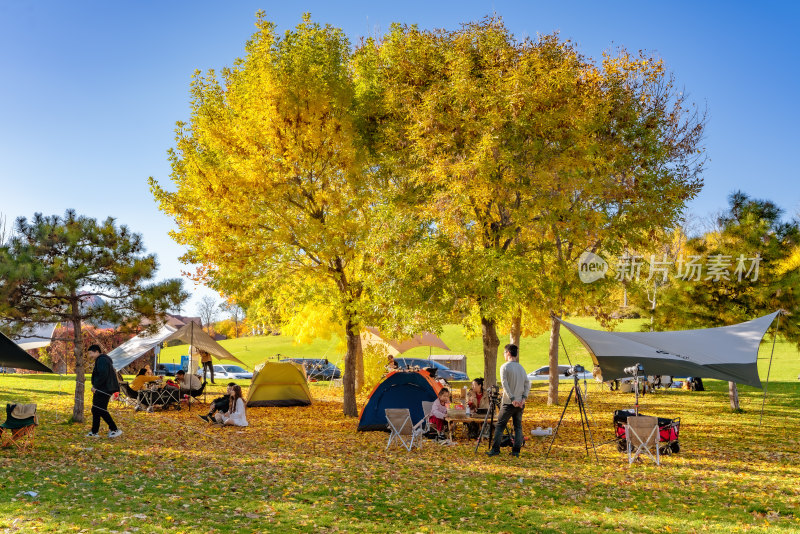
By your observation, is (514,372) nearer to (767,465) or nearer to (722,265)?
(767,465)

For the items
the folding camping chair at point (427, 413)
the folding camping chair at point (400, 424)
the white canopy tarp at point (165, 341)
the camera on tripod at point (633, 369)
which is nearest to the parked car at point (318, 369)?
the white canopy tarp at point (165, 341)

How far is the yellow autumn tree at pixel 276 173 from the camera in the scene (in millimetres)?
15039

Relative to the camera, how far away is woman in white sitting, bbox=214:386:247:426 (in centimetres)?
1541

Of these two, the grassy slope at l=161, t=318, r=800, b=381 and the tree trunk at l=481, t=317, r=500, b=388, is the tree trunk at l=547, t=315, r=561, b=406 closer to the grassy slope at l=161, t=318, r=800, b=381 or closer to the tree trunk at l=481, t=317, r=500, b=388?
the tree trunk at l=481, t=317, r=500, b=388

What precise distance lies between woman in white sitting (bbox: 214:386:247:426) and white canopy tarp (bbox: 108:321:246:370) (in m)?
4.87

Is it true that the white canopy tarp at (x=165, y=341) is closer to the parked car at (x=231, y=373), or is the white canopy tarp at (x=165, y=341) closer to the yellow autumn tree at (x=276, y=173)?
the yellow autumn tree at (x=276, y=173)

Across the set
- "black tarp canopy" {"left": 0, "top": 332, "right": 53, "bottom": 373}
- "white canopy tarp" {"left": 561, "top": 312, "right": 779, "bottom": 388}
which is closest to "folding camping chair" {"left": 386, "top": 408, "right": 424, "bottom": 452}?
"white canopy tarp" {"left": 561, "top": 312, "right": 779, "bottom": 388}

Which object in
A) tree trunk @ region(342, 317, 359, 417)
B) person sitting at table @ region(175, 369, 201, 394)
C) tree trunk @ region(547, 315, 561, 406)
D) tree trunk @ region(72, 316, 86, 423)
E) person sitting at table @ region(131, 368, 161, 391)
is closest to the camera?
tree trunk @ region(72, 316, 86, 423)

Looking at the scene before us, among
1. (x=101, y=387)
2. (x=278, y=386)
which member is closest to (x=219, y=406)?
(x=101, y=387)

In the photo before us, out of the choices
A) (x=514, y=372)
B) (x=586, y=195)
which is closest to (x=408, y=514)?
(x=514, y=372)

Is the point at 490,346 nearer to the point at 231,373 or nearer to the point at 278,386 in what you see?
the point at 278,386

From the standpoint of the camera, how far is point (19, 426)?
10.7m

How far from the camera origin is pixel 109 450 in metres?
11.2

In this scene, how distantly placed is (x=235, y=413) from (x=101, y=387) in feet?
11.9
